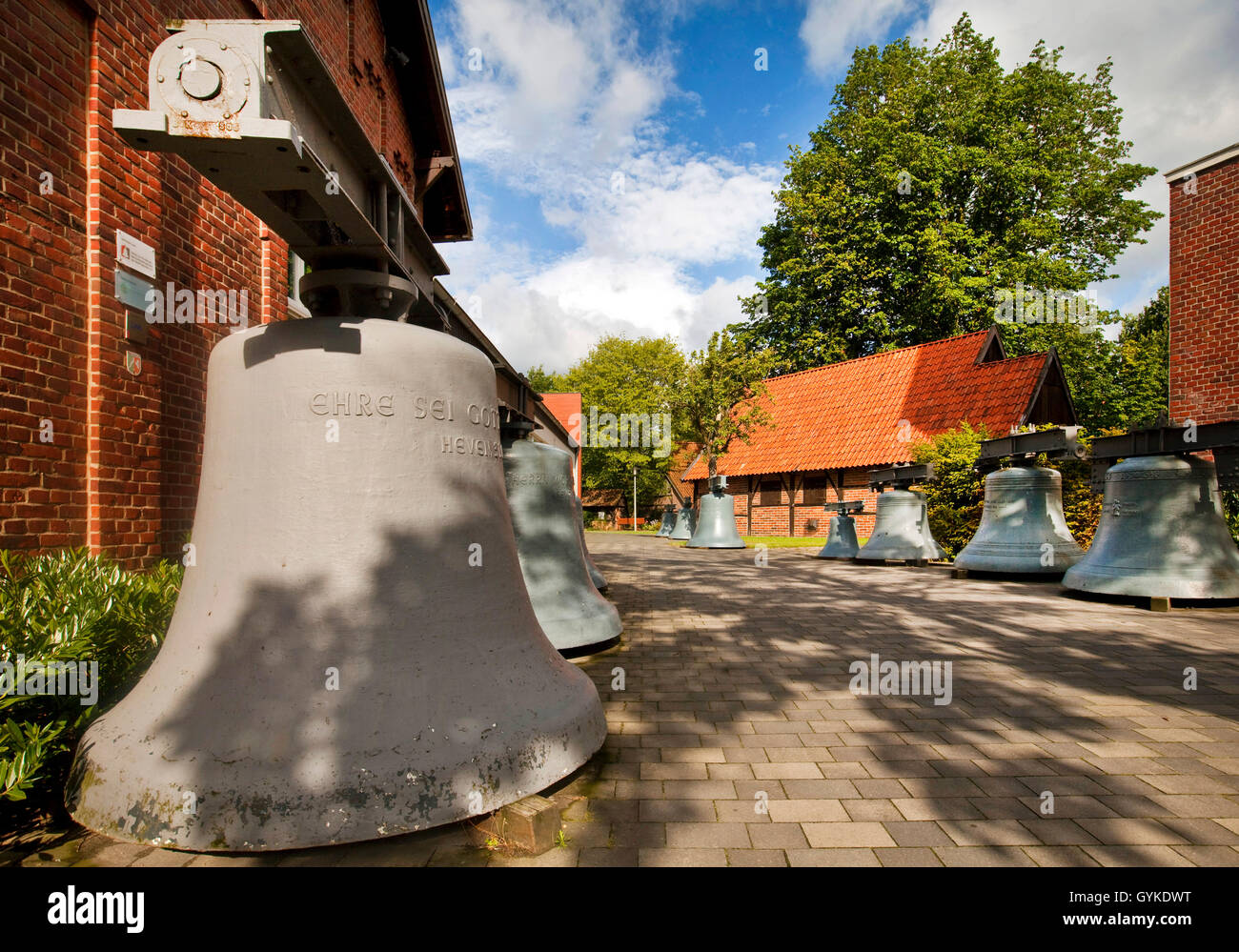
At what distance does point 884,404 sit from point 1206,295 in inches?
427

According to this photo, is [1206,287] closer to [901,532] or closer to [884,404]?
[901,532]

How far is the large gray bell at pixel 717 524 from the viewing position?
18188 millimetres

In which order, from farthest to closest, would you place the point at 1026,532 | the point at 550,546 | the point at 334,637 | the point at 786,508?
the point at 786,508 → the point at 1026,532 → the point at 550,546 → the point at 334,637

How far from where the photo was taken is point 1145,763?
2.95 metres

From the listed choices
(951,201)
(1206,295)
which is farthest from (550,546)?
(951,201)

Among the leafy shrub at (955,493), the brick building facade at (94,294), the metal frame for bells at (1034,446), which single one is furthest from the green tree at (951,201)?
the brick building facade at (94,294)

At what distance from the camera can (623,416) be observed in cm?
4638

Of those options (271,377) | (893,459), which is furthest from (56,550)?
(893,459)

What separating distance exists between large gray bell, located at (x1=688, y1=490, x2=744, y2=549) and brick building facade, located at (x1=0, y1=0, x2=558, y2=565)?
1366 cm

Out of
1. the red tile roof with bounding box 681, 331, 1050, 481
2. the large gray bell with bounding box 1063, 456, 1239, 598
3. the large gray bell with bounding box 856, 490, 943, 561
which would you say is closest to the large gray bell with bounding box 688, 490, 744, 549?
the large gray bell with bounding box 856, 490, 943, 561

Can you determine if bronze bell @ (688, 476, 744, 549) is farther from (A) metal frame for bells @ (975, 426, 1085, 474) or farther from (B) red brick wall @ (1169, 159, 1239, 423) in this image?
(B) red brick wall @ (1169, 159, 1239, 423)

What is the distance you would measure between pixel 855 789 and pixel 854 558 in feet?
37.8

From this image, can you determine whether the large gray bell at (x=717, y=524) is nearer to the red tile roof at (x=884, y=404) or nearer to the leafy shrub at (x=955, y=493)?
the leafy shrub at (x=955, y=493)
